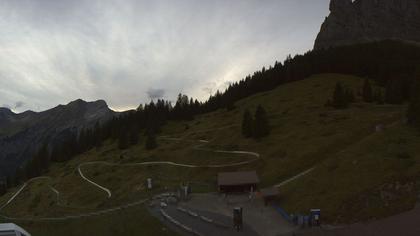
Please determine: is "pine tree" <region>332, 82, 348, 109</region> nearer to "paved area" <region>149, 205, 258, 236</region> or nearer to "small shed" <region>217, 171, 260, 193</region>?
"small shed" <region>217, 171, 260, 193</region>

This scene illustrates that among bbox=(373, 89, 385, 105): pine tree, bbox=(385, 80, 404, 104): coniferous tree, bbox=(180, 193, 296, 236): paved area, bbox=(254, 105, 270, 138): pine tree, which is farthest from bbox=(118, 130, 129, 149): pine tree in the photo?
bbox=(385, 80, 404, 104): coniferous tree

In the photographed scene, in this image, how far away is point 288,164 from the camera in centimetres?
7538

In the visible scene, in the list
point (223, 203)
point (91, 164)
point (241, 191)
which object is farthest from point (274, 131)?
point (91, 164)

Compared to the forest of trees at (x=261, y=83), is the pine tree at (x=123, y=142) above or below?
below

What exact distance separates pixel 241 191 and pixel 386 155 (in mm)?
23751

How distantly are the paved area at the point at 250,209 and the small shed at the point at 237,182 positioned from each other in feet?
6.40

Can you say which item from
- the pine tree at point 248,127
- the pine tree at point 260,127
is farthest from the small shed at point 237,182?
the pine tree at point 248,127

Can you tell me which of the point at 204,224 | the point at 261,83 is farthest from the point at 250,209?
the point at 261,83

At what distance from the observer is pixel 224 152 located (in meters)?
97.8

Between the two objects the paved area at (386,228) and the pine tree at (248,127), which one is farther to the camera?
the pine tree at (248,127)

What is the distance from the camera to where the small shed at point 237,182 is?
67.7 m

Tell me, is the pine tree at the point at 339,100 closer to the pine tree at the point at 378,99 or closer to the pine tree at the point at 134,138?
the pine tree at the point at 378,99

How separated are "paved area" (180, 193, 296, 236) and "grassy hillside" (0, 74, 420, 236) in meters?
3.22

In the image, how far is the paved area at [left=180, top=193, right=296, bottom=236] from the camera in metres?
47.0
